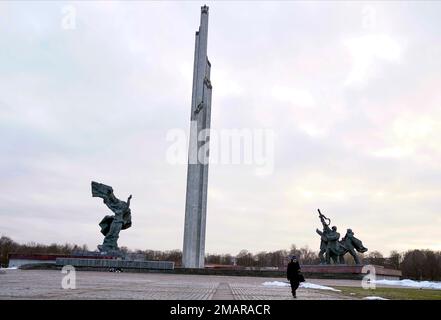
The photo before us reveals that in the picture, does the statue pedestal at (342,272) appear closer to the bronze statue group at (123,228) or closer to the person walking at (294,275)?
the bronze statue group at (123,228)

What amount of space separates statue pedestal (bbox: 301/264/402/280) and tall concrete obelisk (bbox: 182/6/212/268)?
46.5 ft

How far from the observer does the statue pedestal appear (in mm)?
26812

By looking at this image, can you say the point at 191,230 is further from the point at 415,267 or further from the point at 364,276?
the point at 415,267

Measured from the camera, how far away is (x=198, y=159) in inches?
1709

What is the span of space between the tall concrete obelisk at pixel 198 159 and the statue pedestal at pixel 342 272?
14.2m

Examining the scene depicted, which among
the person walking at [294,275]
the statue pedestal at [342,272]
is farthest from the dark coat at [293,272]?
the statue pedestal at [342,272]

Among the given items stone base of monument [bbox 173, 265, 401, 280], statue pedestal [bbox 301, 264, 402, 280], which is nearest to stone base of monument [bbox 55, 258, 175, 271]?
stone base of monument [bbox 173, 265, 401, 280]

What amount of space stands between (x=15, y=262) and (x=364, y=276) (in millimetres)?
29202

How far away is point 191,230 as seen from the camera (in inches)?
1666

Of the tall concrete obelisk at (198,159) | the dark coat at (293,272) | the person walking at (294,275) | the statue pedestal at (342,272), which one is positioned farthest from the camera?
the tall concrete obelisk at (198,159)

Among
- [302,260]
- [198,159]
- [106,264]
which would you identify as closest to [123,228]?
[106,264]

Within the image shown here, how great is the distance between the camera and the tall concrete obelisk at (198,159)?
139 ft

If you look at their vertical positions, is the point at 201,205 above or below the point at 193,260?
above
